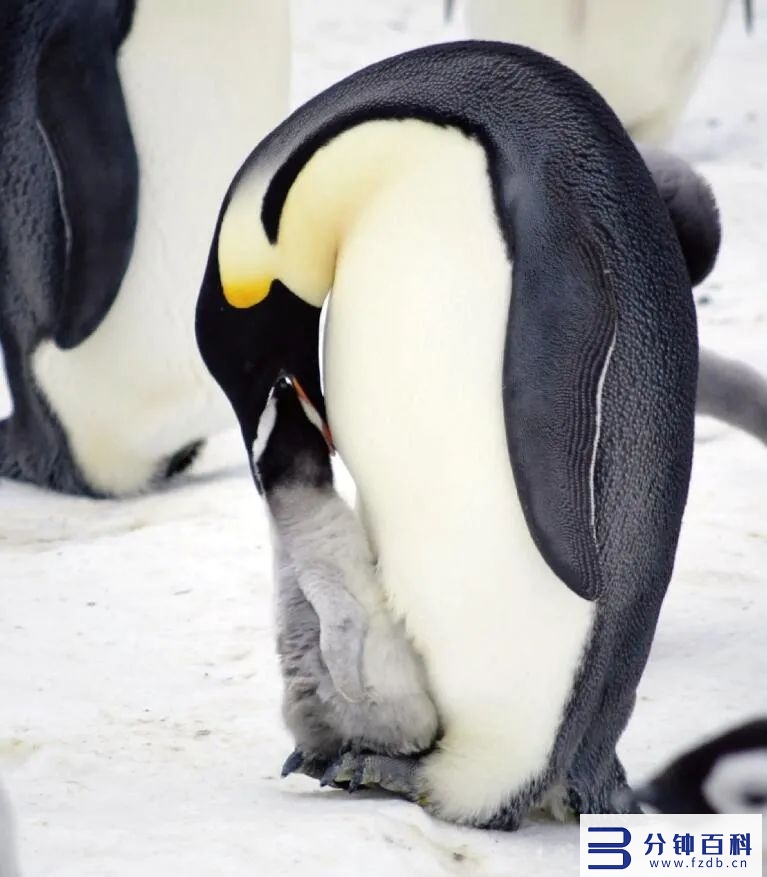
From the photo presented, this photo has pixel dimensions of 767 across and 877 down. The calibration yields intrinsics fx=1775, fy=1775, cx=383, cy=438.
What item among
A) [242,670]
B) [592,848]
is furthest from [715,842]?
[242,670]

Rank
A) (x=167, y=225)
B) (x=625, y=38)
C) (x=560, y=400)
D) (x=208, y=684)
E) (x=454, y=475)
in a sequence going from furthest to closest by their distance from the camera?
1. (x=625, y=38)
2. (x=167, y=225)
3. (x=208, y=684)
4. (x=454, y=475)
5. (x=560, y=400)

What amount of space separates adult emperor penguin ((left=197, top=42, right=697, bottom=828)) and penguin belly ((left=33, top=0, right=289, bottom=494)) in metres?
1.42

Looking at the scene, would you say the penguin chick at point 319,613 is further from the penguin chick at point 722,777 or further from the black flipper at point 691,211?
the black flipper at point 691,211

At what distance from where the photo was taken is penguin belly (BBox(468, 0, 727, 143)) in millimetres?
5570

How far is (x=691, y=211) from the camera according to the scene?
8.81 ft

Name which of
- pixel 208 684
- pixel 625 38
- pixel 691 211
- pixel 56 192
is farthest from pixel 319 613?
pixel 625 38

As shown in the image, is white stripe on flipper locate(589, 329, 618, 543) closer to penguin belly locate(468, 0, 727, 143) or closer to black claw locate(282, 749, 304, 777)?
black claw locate(282, 749, 304, 777)

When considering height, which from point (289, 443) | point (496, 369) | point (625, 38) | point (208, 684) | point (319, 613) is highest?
point (496, 369)

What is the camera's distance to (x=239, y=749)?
7.80 feet

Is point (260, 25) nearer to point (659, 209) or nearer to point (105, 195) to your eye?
point (105, 195)

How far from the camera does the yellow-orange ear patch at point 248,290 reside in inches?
84.7

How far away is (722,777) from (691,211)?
0.93 m

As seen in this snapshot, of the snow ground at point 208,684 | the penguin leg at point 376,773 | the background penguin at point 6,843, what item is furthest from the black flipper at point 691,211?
the background penguin at point 6,843

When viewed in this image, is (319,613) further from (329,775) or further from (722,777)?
(722,777)
